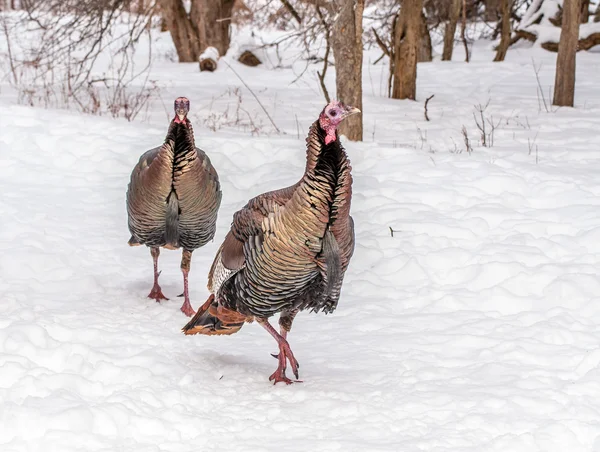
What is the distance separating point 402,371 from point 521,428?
96 cm

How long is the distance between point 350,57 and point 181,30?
10567 millimetres

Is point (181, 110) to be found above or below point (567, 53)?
below

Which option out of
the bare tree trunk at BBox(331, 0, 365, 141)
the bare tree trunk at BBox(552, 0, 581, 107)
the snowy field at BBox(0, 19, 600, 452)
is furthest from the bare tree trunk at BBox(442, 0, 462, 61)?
the bare tree trunk at BBox(331, 0, 365, 141)

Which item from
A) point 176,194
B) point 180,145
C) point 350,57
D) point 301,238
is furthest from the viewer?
point 350,57

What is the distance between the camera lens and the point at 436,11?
20.4 m

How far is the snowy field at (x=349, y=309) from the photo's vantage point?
3.79 m

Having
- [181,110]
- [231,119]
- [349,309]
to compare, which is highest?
[181,110]

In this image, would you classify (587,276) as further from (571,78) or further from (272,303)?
(571,78)

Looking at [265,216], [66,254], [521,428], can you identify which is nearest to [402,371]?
[521,428]

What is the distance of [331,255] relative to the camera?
3949 mm

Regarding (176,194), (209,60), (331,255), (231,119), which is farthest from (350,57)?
(209,60)

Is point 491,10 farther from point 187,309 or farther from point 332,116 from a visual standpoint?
point 332,116

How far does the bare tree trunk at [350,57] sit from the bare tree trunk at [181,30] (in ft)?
32.0

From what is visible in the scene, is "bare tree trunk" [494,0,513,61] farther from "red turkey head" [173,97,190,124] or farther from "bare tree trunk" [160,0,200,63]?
"red turkey head" [173,97,190,124]
